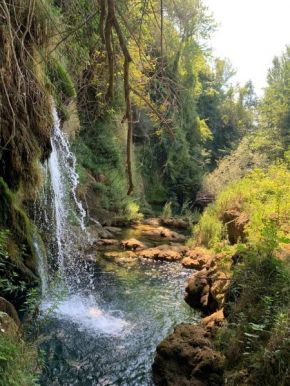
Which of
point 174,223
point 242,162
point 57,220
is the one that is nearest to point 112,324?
point 57,220

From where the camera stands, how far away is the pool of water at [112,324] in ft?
11.5

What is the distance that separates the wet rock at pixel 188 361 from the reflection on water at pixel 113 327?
10.6 inches

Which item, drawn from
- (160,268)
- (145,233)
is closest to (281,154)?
(145,233)

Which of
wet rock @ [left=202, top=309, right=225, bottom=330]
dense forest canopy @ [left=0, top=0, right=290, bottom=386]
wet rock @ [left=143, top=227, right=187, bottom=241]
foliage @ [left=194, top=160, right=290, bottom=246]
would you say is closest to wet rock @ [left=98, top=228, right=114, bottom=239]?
dense forest canopy @ [left=0, top=0, right=290, bottom=386]

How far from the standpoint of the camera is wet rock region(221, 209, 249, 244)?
5.98 meters

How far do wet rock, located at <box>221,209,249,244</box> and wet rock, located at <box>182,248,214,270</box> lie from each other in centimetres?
86

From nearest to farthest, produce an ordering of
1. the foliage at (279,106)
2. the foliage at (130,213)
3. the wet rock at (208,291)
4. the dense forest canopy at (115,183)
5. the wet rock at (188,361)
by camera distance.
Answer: the dense forest canopy at (115,183) < the wet rock at (188,361) < the wet rock at (208,291) < the foliage at (130,213) < the foliage at (279,106)

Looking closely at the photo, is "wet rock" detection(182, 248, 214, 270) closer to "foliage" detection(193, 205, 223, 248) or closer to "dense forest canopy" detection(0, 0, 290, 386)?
"dense forest canopy" detection(0, 0, 290, 386)

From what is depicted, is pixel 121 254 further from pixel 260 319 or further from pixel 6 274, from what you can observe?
pixel 260 319

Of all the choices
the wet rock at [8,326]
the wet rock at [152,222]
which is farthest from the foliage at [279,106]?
the wet rock at [8,326]

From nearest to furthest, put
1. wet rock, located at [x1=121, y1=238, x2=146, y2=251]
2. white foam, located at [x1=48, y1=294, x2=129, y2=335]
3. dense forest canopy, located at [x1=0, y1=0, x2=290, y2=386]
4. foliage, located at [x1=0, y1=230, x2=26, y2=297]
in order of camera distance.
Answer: dense forest canopy, located at [x1=0, y1=0, x2=290, y2=386], foliage, located at [x1=0, y1=230, x2=26, y2=297], white foam, located at [x1=48, y1=294, x2=129, y2=335], wet rock, located at [x1=121, y1=238, x2=146, y2=251]

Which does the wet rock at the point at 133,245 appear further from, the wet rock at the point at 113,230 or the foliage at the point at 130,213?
the foliage at the point at 130,213

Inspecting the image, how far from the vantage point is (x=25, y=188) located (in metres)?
4.50

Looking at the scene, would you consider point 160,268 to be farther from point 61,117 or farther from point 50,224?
point 61,117
